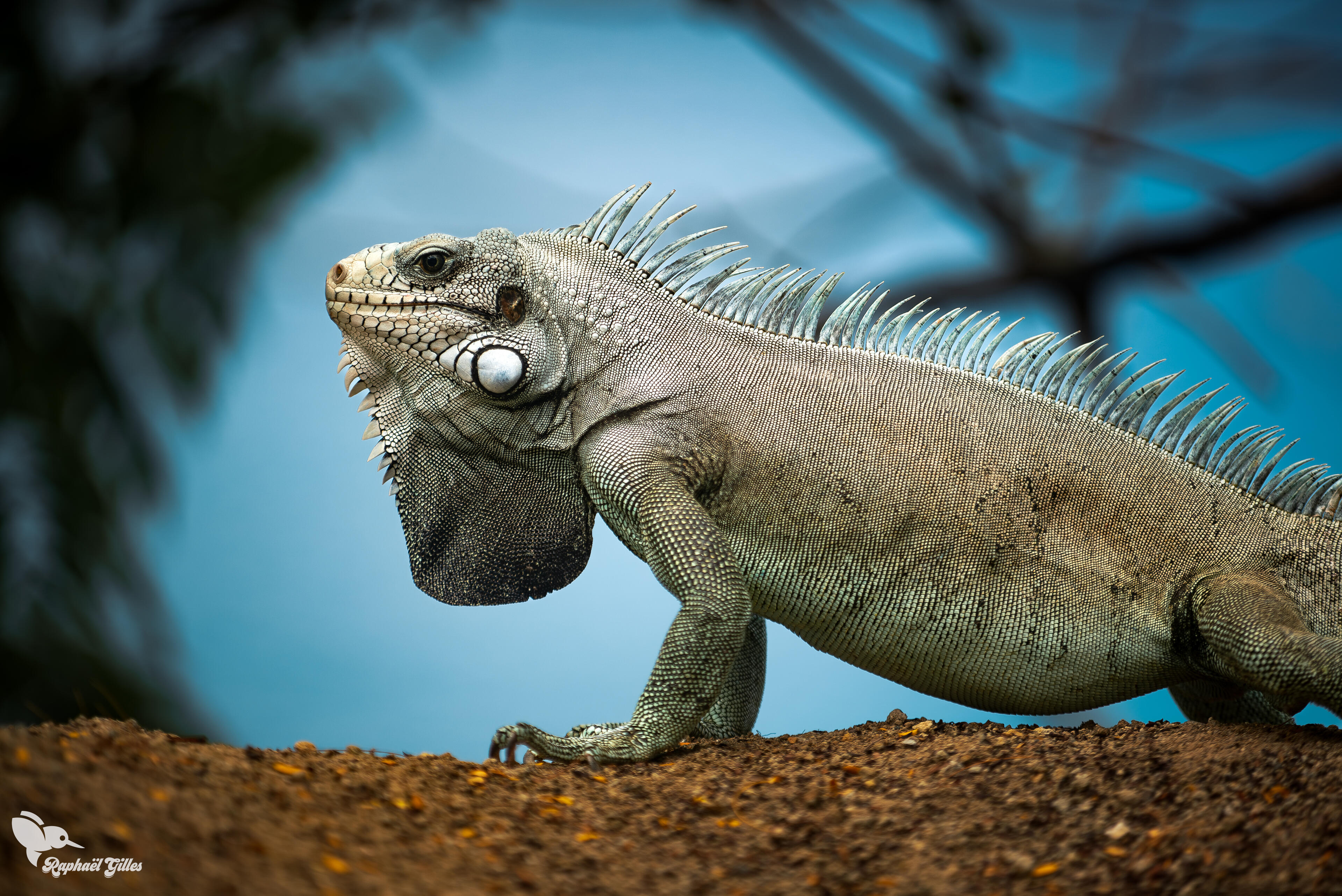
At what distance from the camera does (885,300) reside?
4.71 metres

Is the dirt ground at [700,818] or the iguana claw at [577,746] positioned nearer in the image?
the dirt ground at [700,818]

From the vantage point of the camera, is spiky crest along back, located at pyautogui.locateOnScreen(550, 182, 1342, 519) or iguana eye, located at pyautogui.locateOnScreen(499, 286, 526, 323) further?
spiky crest along back, located at pyautogui.locateOnScreen(550, 182, 1342, 519)

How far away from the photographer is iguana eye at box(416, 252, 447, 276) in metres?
2.82

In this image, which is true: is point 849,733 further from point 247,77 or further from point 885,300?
point 247,77

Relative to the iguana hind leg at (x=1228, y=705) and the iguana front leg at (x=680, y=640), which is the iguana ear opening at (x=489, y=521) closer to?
the iguana front leg at (x=680, y=640)

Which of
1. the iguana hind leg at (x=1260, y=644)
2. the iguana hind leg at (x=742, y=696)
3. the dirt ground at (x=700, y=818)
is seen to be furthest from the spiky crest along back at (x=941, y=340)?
the iguana hind leg at (x=742, y=696)

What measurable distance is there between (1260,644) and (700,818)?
158cm

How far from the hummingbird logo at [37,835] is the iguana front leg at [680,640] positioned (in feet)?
3.58

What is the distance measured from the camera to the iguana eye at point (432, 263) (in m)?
2.82

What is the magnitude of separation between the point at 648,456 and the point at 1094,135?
3109 mm

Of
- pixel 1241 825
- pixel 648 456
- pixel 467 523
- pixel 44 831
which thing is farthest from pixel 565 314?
pixel 1241 825

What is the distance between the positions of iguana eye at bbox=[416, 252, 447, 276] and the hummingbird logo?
5.60 feet

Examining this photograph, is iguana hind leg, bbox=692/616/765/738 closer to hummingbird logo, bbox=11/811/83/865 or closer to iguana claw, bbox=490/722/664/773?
iguana claw, bbox=490/722/664/773

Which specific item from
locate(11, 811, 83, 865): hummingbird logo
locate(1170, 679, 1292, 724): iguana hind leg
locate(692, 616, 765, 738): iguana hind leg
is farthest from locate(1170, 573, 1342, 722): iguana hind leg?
locate(11, 811, 83, 865): hummingbird logo
